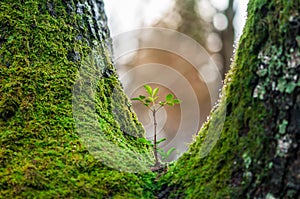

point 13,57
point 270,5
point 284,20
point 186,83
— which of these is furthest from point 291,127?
point 186,83

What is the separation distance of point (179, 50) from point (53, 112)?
40.6 feet

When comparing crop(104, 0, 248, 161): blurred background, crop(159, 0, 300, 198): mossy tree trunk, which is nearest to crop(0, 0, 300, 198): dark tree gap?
crop(159, 0, 300, 198): mossy tree trunk

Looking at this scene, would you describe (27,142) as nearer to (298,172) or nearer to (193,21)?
(298,172)

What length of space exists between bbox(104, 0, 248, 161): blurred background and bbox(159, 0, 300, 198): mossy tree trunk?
10.2m

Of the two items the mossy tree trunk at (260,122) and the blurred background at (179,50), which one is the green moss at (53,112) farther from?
the blurred background at (179,50)

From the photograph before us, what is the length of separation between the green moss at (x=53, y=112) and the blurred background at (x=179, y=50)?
952cm

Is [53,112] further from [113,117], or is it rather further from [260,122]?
[260,122]

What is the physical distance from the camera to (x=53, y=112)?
66.2 inches

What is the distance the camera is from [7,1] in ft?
6.67

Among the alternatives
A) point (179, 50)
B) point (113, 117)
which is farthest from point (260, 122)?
point (179, 50)

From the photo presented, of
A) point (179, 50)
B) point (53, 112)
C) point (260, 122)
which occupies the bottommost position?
point (260, 122)

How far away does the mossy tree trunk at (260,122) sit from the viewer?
1048 millimetres

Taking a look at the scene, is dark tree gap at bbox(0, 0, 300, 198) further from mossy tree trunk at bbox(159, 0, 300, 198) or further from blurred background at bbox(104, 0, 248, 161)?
blurred background at bbox(104, 0, 248, 161)

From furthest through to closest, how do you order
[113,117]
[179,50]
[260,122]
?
[179,50] → [113,117] → [260,122]
